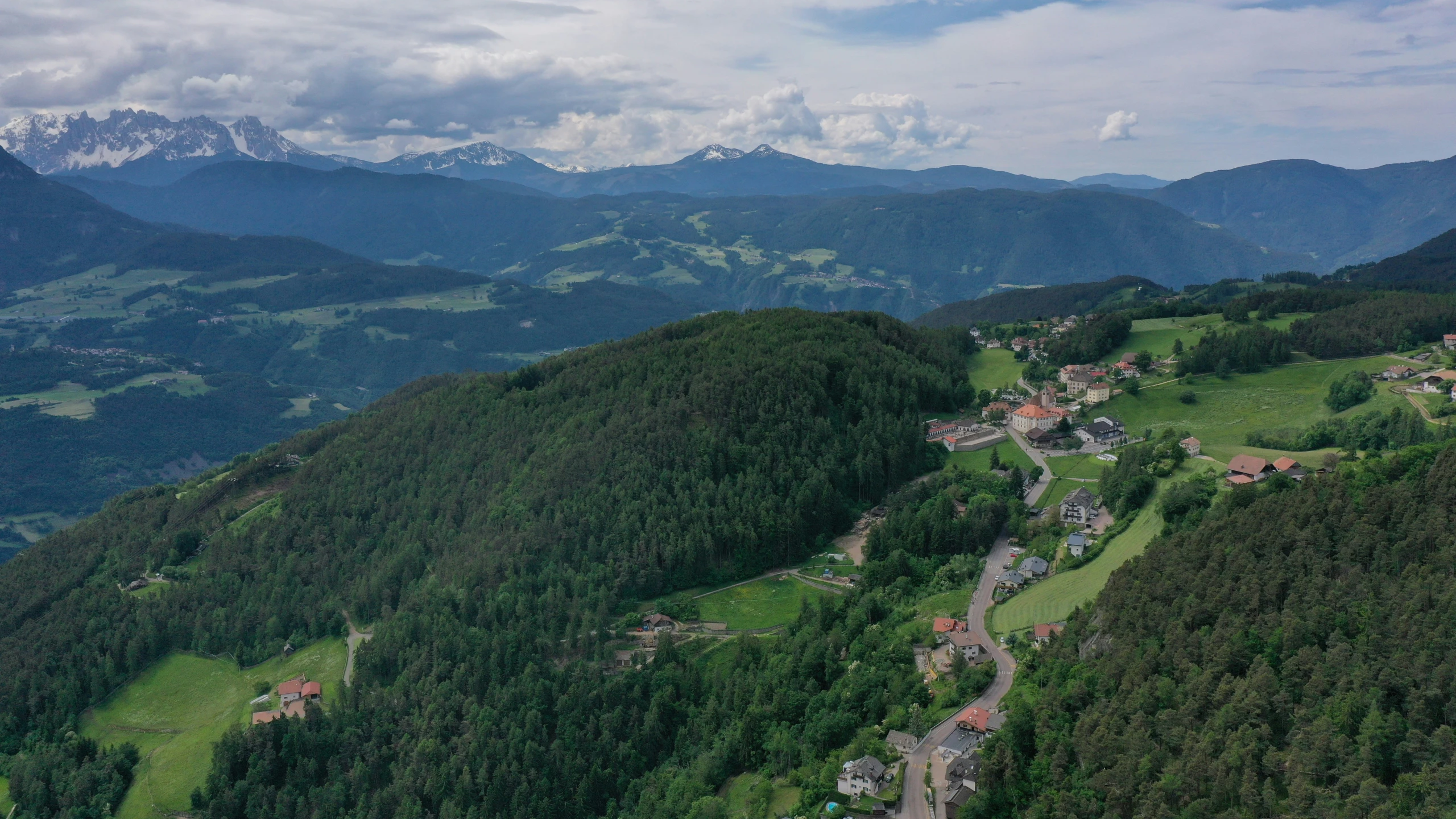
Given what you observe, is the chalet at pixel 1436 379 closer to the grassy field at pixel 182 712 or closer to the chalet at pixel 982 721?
the chalet at pixel 982 721

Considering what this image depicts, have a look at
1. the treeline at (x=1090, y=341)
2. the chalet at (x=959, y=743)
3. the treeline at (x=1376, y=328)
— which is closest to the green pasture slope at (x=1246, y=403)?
the treeline at (x=1376, y=328)

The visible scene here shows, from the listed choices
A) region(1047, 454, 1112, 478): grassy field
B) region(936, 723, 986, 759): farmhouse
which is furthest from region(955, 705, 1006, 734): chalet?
region(1047, 454, 1112, 478): grassy field

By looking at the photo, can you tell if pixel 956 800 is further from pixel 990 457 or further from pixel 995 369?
pixel 995 369

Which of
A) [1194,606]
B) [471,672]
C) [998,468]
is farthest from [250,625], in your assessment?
[1194,606]

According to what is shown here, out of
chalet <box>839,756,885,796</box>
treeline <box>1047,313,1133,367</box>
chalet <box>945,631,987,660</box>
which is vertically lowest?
chalet <box>839,756,885,796</box>

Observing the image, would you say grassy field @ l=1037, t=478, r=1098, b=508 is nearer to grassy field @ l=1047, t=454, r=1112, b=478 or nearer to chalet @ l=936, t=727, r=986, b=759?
grassy field @ l=1047, t=454, r=1112, b=478

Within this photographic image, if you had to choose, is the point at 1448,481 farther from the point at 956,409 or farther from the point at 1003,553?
the point at 956,409

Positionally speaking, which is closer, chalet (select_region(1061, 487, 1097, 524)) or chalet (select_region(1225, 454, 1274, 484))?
chalet (select_region(1225, 454, 1274, 484))
